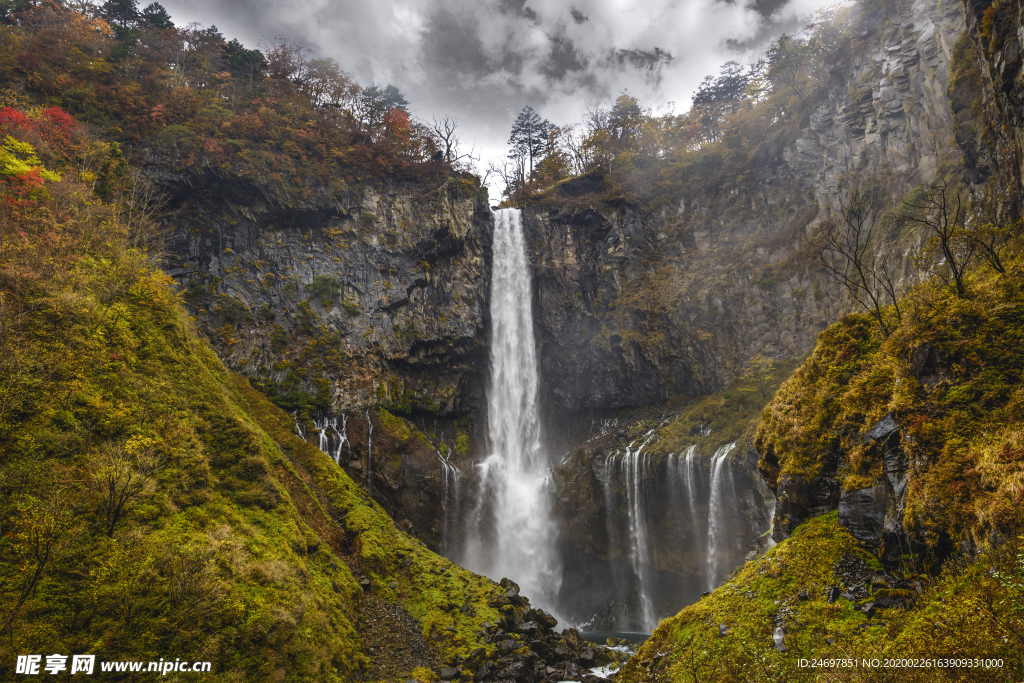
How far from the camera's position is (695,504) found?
80.9 feet

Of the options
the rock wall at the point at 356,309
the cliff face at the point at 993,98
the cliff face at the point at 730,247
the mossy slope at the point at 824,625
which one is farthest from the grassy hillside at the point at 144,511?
the cliff face at the point at 730,247

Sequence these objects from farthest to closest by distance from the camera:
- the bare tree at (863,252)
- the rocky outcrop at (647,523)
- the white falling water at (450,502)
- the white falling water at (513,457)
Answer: the white falling water at (513,457) → the white falling water at (450,502) → the rocky outcrop at (647,523) → the bare tree at (863,252)

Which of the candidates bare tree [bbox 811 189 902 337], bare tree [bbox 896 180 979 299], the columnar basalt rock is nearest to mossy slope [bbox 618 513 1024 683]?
bare tree [bbox 896 180 979 299]

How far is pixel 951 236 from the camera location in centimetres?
953

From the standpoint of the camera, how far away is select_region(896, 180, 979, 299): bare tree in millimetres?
8672

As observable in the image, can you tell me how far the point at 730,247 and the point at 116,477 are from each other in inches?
1366

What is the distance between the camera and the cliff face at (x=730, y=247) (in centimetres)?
2361

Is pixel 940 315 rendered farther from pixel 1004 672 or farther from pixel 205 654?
pixel 205 654

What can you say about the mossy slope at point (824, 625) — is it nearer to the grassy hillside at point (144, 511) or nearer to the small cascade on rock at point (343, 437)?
the grassy hillside at point (144, 511)

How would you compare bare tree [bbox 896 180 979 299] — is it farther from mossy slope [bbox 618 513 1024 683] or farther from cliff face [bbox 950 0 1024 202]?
mossy slope [bbox 618 513 1024 683]

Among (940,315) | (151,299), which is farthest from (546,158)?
(940,315)

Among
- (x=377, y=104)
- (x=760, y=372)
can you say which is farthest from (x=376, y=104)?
(x=760, y=372)

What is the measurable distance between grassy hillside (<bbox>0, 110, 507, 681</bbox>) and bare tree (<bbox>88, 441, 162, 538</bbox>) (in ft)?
0.11

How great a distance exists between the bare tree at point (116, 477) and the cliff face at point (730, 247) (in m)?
27.4
